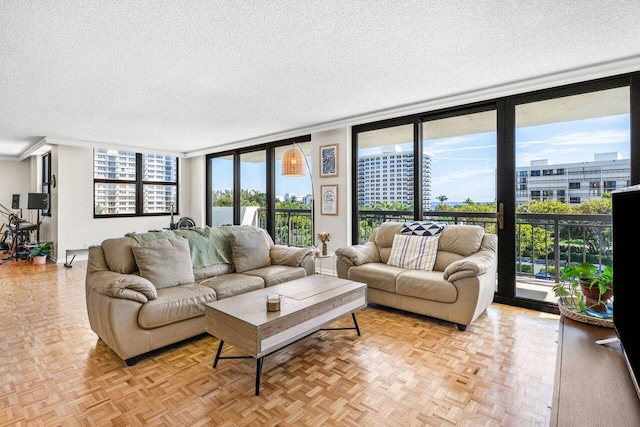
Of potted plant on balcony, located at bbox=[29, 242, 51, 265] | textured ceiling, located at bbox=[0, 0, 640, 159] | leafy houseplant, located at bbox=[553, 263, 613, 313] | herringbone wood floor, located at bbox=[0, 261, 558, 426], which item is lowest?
herringbone wood floor, located at bbox=[0, 261, 558, 426]

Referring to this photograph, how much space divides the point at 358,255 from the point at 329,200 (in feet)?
5.30

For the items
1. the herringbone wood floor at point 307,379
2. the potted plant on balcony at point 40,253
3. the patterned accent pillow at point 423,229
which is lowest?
the herringbone wood floor at point 307,379

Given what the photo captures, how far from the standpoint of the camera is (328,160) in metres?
5.14

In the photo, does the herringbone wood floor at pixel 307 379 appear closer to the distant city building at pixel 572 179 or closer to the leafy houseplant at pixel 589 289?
the leafy houseplant at pixel 589 289

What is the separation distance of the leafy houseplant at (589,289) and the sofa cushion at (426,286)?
3.60 ft

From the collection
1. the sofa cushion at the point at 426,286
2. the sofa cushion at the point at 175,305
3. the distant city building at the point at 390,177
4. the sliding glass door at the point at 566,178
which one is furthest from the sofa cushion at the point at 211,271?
the sliding glass door at the point at 566,178

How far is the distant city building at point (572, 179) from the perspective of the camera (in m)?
3.13

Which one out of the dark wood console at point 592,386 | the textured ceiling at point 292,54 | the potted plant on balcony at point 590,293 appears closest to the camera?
the dark wood console at point 592,386

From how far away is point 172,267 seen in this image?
113 inches

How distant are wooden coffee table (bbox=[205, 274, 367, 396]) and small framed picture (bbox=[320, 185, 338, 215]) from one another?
92.6 inches

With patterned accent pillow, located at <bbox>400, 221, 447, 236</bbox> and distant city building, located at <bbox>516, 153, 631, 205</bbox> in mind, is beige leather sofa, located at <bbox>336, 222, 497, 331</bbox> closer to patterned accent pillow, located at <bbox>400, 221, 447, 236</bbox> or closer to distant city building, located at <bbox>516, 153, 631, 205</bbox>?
patterned accent pillow, located at <bbox>400, 221, 447, 236</bbox>

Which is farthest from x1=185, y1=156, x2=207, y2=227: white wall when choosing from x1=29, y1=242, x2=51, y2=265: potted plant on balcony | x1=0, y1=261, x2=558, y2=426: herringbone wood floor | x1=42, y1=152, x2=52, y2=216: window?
x1=0, y1=261, x2=558, y2=426: herringbone wood floor

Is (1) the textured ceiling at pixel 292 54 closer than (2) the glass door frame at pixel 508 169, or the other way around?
(1) the textured ceiling at pixel 292 54

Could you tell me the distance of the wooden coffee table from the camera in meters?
1.97
